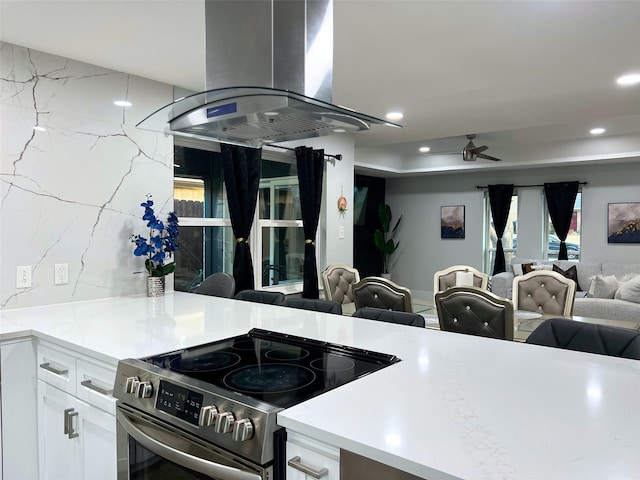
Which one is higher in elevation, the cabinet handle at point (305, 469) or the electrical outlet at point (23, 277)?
the electrical outlet at point (23, 277)

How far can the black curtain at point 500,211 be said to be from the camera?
26.1 feet

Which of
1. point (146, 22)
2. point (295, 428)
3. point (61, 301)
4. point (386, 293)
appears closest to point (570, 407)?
point (295, 428)

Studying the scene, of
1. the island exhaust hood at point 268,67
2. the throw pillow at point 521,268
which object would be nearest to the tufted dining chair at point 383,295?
the island exhaust hood at point 268,67

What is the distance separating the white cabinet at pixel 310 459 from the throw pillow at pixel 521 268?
21.0 feet

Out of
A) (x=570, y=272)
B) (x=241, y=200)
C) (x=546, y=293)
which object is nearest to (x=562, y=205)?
(x=570, y=272)

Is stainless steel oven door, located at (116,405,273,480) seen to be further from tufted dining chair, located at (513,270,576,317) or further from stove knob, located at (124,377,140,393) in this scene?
tufted dining chair, located at (513,270,576,317)

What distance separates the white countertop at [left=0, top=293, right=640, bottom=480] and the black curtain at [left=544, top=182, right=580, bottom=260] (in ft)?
20.8

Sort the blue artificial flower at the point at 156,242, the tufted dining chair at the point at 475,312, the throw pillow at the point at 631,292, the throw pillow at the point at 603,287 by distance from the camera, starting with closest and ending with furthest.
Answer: the tufted dining chair at the point at 475,312, the blue artificial flower at the point at 156,242, the throw pillow at the point at 631,292, the throw pillow at the point at 603,287

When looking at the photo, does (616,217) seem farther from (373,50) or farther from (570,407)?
(570,407)

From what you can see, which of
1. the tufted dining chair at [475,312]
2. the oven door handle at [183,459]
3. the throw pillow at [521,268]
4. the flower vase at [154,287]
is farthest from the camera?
the throw pillow at [521,268]

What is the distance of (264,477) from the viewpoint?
114 cm

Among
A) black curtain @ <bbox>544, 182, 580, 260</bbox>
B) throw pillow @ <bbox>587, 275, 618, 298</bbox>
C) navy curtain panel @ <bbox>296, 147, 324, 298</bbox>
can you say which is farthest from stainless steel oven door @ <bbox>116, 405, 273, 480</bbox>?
black curtain @ <bbox>544, 182, 580, 260</bbox>

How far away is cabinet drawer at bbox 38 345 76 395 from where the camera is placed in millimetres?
1877

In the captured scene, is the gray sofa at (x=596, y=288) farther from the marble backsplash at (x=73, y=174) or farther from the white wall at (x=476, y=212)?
the marble backsplash at (x=73, y=174)
